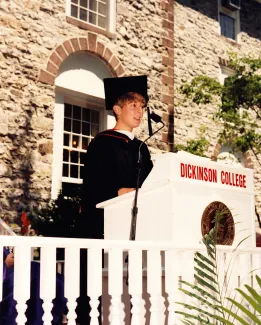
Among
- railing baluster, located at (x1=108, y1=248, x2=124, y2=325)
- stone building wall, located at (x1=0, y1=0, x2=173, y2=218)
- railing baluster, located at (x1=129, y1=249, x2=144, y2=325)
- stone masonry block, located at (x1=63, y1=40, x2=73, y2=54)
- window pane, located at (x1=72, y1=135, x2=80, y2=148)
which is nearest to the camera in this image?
railing baluster, located at (x1=108, y1=248, x2=124, y2=325)

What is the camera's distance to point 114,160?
4.41 meters

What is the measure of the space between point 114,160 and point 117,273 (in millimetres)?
1411

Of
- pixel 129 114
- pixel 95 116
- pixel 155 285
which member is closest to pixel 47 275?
pixel 155 285

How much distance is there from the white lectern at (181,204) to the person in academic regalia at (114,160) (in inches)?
13.4

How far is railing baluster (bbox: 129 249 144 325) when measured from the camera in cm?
316

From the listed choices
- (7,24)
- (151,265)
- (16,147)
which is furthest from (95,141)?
(7,24)

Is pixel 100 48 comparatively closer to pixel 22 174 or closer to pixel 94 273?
pixel 22 174

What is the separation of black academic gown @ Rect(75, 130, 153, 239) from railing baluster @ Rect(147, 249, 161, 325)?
104cm

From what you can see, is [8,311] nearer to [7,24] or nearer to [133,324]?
[133,324]

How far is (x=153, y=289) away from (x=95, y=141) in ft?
5.27

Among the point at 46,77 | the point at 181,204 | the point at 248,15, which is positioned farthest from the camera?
the point at 248,15

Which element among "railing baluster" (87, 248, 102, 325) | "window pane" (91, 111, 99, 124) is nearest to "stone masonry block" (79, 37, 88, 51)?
"window pane" (91, 111, 99, 124)

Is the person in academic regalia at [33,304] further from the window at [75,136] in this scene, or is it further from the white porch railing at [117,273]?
the window at [75,136]

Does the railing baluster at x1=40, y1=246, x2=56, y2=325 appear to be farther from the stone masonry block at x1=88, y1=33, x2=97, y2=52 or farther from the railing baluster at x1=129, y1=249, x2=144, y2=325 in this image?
the stone masonry block at x1=88, y1=33, x2=97, y2=52
